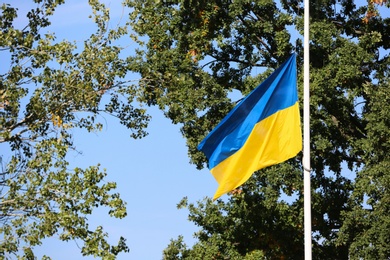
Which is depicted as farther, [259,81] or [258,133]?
[259,81]

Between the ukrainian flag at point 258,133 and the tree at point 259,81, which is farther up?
the tree at point 259,81

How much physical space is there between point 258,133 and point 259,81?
858 centimetres

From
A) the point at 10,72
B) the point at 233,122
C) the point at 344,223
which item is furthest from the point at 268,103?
the point at 344,223

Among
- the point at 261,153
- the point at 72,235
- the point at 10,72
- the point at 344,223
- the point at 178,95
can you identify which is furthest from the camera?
the point at 178,95

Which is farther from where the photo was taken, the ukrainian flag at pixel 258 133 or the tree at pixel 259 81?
the tree at pixel 259 81

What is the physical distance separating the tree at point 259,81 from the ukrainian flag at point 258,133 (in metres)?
7.08

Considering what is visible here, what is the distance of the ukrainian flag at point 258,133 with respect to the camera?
14.7 m

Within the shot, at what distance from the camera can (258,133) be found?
1484 cm

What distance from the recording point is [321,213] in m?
23.2

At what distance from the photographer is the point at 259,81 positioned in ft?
76.5

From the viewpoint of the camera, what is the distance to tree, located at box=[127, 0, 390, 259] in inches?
876

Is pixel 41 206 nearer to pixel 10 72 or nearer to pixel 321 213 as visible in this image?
pixel 10 72

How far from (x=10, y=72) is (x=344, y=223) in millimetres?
8041

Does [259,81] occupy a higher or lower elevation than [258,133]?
higher
